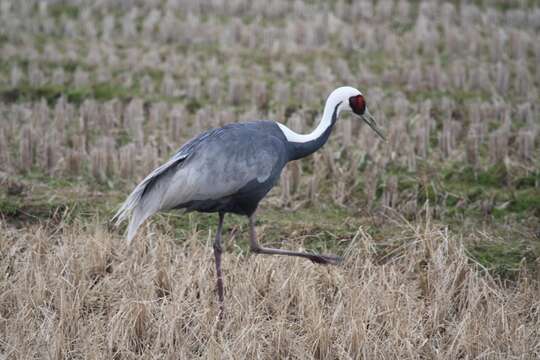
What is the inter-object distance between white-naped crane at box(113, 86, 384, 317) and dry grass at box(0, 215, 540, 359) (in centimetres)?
28

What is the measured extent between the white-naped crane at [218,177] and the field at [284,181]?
451 millimetres

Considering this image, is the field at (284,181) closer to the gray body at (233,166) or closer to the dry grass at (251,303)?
the dry grass at (251,303)

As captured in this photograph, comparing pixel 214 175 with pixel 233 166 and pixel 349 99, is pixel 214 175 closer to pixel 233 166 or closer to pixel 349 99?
pixel 233 166

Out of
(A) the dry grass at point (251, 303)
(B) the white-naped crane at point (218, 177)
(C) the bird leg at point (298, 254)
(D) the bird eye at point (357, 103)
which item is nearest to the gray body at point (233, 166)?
(B) the white-naped crane at point (218, 177)

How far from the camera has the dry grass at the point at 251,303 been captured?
16.4ft

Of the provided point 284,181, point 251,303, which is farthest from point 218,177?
point 284,181

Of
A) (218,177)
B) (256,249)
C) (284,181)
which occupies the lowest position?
(284,181)

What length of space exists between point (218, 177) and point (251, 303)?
89cm

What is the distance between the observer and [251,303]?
5.62m

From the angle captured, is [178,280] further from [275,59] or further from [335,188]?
[275,59]

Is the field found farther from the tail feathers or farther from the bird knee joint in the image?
the tail feathers

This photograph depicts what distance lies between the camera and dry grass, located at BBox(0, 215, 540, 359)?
5008mm

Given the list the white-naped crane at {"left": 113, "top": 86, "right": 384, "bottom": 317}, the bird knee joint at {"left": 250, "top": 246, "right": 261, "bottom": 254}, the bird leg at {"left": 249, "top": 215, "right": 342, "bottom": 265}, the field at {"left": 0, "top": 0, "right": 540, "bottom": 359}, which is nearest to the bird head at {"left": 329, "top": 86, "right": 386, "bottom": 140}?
the white-naped crane at {"left": 113, "top": 86, "right": 384, "bottom": 317}

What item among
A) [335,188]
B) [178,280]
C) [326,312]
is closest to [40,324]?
[178,280]
